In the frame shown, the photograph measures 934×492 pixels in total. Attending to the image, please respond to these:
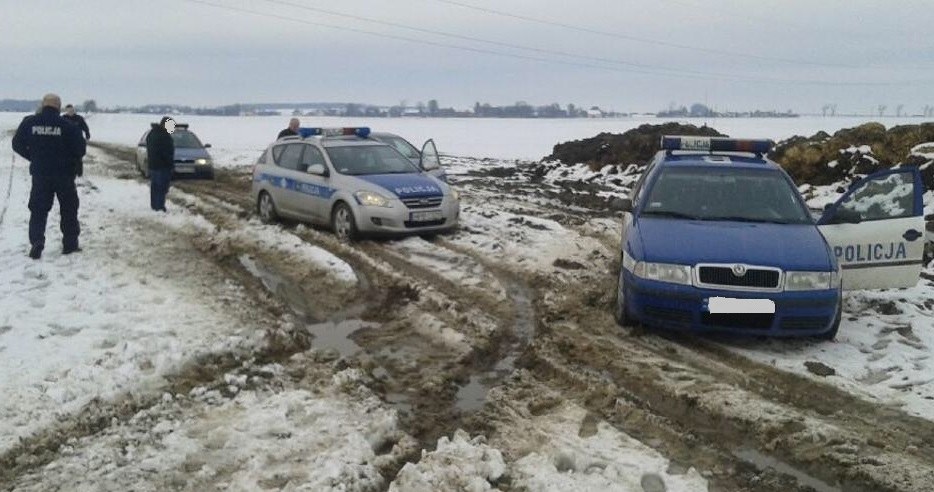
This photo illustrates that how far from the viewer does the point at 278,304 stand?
7.49 meters

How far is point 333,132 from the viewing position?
13.0m

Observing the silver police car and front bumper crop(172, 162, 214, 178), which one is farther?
front bumper crop(172, 162, 214, 178)

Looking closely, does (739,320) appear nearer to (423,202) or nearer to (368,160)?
(423,202)

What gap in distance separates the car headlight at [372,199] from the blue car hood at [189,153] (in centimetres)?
1063

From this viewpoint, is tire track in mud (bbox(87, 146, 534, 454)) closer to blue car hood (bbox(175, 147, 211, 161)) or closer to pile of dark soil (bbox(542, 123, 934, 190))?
pile of dark soil (bbox(542, 123, 934, 190))

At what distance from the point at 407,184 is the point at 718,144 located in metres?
4.63

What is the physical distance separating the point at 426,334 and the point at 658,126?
78.7 ft

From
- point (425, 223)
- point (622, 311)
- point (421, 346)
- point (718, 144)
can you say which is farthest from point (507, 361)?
point (425, 223)

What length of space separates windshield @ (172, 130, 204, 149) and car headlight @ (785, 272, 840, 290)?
17993 millimetres

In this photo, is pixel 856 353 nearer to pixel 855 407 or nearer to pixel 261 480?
pixel 855 407

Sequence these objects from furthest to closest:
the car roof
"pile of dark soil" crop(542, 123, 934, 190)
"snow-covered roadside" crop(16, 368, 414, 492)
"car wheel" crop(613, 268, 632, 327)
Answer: "pile of dark soil" crop(542, 123, 934, 190) < the car roof < "car wheel" crop(613, 268, 632, 327) < "snow-covered roadside" crop(16, 368, 414, 492)

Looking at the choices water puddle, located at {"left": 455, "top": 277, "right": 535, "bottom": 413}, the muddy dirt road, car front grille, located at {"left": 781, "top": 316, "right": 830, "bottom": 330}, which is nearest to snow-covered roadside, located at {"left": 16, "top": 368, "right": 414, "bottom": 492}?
Result: the muddy dirt road

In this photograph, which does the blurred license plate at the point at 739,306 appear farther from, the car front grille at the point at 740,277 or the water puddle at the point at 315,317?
the water puddle at the point at 315,317

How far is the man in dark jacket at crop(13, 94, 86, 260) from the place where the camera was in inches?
342
